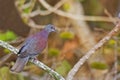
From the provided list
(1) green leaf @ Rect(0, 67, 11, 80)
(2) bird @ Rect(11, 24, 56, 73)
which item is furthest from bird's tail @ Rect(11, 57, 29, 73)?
(1) green leaf @ Rect(0, 67, 11, 80)

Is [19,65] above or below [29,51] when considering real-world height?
below

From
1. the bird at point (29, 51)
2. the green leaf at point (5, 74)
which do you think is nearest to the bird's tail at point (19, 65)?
the bird at point (29, 51)

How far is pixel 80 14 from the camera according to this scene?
22.2ft

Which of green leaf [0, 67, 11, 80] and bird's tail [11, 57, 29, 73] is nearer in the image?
bird's tail [11, 57, 29, 73]

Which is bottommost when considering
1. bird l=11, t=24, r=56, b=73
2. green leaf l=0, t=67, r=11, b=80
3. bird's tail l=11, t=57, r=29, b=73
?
bird's tail l=11, t=57, r=29, b=73

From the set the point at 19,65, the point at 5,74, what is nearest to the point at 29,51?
the point at 19,65

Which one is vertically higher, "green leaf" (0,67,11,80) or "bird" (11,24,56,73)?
"green leaf" (0,67,11,80)

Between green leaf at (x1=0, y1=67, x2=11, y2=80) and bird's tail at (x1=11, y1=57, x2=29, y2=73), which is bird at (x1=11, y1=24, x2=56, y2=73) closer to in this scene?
bird's tail at (x1=11, y1=57, x2=29, y2=73)

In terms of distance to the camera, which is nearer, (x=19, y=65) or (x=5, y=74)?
(x=19, y=65)

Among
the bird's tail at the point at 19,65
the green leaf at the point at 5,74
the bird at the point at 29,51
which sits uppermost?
the green leaf at the point at 5,74

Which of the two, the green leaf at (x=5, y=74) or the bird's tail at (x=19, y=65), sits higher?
the green leaf at (x=5, y=74)

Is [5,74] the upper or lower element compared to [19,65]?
upper

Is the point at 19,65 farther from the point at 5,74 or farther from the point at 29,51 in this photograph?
the point at 5,74

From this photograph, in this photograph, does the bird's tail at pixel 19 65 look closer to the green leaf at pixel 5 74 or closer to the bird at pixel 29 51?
the bird at pixel 29 51
